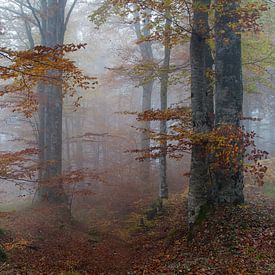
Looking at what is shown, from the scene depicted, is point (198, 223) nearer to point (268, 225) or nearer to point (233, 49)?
point (268, 225)

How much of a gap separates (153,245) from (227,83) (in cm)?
504

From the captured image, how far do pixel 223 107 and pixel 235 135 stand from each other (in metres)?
2.75

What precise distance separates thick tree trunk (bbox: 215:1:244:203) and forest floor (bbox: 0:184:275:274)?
0.78m

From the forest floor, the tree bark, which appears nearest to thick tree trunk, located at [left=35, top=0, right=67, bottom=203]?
the tree bark

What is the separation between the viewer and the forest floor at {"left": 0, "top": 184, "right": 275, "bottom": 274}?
7141mm

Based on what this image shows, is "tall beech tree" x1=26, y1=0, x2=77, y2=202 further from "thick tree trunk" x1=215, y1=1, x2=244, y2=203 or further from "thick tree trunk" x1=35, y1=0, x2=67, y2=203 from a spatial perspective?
"thick tree trunk" x1=215, y1=1, x2=244, y2=203

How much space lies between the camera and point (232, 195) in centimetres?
970

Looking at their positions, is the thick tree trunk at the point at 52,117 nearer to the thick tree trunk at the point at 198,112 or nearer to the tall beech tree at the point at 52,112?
the tall beech tree at the point at 52,112

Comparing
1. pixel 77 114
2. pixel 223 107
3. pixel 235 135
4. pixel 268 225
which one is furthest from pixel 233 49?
pixel 77 114

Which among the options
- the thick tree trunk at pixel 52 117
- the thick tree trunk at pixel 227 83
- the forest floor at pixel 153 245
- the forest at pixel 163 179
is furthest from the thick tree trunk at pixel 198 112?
the thick tree trunk at pixel 52 117

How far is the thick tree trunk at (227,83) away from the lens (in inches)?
386

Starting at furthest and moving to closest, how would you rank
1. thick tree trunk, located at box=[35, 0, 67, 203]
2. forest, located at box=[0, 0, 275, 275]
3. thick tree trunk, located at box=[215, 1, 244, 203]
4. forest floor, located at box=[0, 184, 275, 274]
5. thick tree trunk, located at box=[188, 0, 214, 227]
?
thick tree trunk, located at box=[35, 0, 67, 203] → thick tree trunk, located at box=[215, 1, 244, 203] → thick tree trunk, located at box=[188, 0, 214, 227] → forest, located at box=[0, 0, 275, 275] → forest floor, located at box=[0, 184, 275, 274]

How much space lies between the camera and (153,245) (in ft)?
33.1

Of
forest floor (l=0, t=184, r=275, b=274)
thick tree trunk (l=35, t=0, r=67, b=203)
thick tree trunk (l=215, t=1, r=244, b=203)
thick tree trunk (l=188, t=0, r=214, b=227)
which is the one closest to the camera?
forest floor (l=0, t=184, r=275, b=274)
